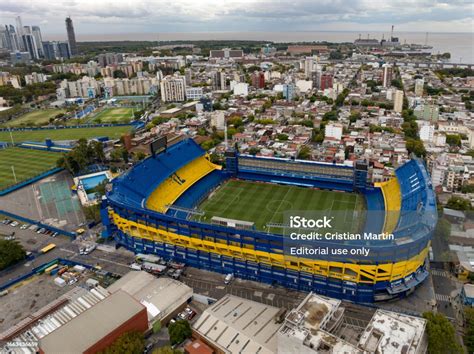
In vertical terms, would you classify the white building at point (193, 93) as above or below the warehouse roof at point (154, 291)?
above

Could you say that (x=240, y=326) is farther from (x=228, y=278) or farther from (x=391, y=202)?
(x=391, y=202)

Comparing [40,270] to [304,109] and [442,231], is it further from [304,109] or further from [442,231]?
[304,109]

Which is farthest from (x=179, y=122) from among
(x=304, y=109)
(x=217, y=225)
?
(x=217, y=225)

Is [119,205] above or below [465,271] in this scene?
above

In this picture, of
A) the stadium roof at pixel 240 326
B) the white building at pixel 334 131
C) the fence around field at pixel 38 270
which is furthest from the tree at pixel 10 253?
the white building at pixel 334 131

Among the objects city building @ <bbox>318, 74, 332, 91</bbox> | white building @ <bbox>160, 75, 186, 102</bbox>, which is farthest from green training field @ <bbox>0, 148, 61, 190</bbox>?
city building @ <bbox>318, 74, 332, 91</bbox>

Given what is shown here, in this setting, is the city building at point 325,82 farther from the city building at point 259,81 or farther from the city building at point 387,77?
the city building at point 259,81
